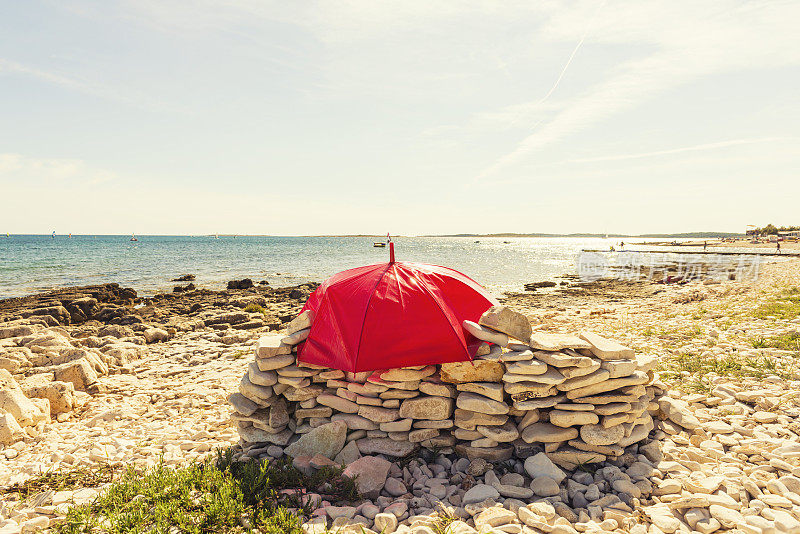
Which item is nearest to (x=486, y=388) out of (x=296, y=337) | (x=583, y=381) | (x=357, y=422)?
(x=583, y=381)

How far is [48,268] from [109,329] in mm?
39814

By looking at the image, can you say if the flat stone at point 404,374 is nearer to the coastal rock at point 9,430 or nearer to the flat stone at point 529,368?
the flat stone at point 529,368

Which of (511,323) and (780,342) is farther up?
(511,323)

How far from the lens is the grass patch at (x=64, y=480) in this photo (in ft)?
14.8

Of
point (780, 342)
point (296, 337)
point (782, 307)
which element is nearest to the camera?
point (296, 337)

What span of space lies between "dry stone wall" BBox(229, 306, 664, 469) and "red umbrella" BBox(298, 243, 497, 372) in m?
0.23

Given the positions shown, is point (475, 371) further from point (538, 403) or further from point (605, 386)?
point (605, 386)

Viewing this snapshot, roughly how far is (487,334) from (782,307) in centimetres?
1109

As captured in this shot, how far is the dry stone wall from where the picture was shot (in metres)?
4.84

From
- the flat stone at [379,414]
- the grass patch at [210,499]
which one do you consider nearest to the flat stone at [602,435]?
the flat stone at [379,414]

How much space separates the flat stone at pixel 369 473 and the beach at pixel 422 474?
325mm

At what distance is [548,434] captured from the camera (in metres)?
4.81

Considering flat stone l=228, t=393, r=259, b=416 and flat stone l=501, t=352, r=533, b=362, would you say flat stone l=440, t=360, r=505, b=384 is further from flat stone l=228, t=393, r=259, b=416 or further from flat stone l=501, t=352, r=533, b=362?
flat stone l=228, t=393, r=259, b=416

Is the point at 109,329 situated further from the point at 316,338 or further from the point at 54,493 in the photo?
the point at 316,338
